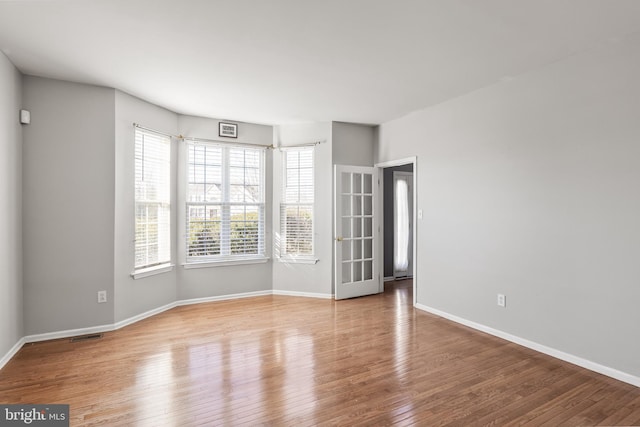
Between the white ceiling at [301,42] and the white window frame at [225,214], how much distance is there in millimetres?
1152

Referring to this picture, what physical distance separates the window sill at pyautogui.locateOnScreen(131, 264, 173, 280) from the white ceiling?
2151 millimetres

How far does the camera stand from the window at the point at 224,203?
479 cm

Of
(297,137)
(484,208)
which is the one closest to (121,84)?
(297,137)

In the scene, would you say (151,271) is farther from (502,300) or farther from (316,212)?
(502,300)

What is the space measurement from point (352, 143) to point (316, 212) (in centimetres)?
125

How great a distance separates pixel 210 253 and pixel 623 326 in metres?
4.66

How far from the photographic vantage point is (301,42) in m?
2.68

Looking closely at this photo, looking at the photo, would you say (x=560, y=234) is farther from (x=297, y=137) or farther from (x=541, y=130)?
(x=297, y=137)

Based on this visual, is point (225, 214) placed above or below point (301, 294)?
above

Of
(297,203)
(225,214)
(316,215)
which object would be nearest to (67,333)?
(225,214)

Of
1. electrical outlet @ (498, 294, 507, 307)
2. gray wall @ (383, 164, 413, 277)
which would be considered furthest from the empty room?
gray wall @ (383, 164, 413, 277)

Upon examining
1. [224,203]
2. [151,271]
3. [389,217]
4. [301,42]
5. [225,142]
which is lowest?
[151,271]

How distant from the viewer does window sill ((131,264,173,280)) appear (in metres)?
3.99

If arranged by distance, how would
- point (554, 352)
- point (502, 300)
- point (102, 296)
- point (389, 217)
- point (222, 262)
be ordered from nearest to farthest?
point (554, 352)
point (502, 300)
point (102, 296)
point (222, 262)
point (389, 217)
